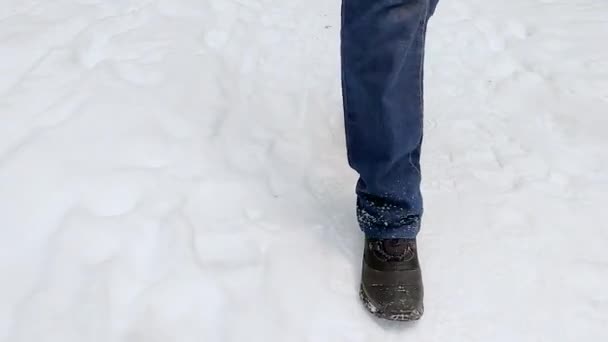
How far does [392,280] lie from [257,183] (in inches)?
18.0

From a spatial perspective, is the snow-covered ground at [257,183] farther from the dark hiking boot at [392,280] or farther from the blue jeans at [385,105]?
the blue jeans at [385,105]

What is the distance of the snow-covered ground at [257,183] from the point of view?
1.26 m

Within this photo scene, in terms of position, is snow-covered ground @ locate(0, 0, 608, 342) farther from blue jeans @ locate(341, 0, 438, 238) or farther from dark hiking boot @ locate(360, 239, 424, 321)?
blue jeans @ locate(341, 0, 438, 238)

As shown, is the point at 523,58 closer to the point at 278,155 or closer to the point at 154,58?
the point at 278,155

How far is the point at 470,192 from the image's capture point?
1.61 m

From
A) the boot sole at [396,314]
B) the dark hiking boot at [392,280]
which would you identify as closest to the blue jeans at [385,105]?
the dark hiking boot at [392,280]

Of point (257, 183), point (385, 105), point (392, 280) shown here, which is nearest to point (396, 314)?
point (392, 280)

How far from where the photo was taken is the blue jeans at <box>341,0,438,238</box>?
1.15 metres

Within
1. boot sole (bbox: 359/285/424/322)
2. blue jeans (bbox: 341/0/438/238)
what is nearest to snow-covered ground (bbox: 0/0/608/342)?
boot sole (bbox: 359/285/424/322)

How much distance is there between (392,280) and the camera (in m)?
1.29

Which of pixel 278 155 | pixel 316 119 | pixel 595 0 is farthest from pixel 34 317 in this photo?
pixel 595 0

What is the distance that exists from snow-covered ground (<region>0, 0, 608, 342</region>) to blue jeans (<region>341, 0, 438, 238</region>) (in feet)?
0.54

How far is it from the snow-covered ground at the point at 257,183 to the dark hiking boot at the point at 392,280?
1.5 inches

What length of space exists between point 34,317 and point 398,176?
2.43 feet
